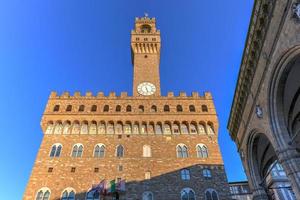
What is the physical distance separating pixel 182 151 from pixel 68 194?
10771 millimetres

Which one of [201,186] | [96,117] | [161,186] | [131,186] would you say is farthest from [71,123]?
[201,186]

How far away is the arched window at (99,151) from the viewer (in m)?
22.4

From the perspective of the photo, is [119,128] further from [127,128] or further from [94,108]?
[94,108]

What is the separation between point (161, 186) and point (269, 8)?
16.2 m

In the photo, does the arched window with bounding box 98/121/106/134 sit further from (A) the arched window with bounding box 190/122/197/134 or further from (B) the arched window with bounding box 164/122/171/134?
(A) the arched window with bounding box 190/122/197/134

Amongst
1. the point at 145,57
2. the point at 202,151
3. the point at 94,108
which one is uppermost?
the point at 145,57

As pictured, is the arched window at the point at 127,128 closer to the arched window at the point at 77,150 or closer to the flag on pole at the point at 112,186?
the arched window at the point at 77,150

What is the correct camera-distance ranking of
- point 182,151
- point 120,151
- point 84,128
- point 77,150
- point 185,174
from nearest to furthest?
point 185,174 → point 77,150 → point 120,151 → point 182,151 → point 84,128

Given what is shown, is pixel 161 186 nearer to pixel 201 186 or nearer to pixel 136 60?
pixel 201 186

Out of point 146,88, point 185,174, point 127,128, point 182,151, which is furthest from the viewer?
point 146,88

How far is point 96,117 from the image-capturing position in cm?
2462

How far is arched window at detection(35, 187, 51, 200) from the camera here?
64.1 feet

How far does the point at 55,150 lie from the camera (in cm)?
2238

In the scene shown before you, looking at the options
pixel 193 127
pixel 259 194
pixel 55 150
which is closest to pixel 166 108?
pixel 193 127
